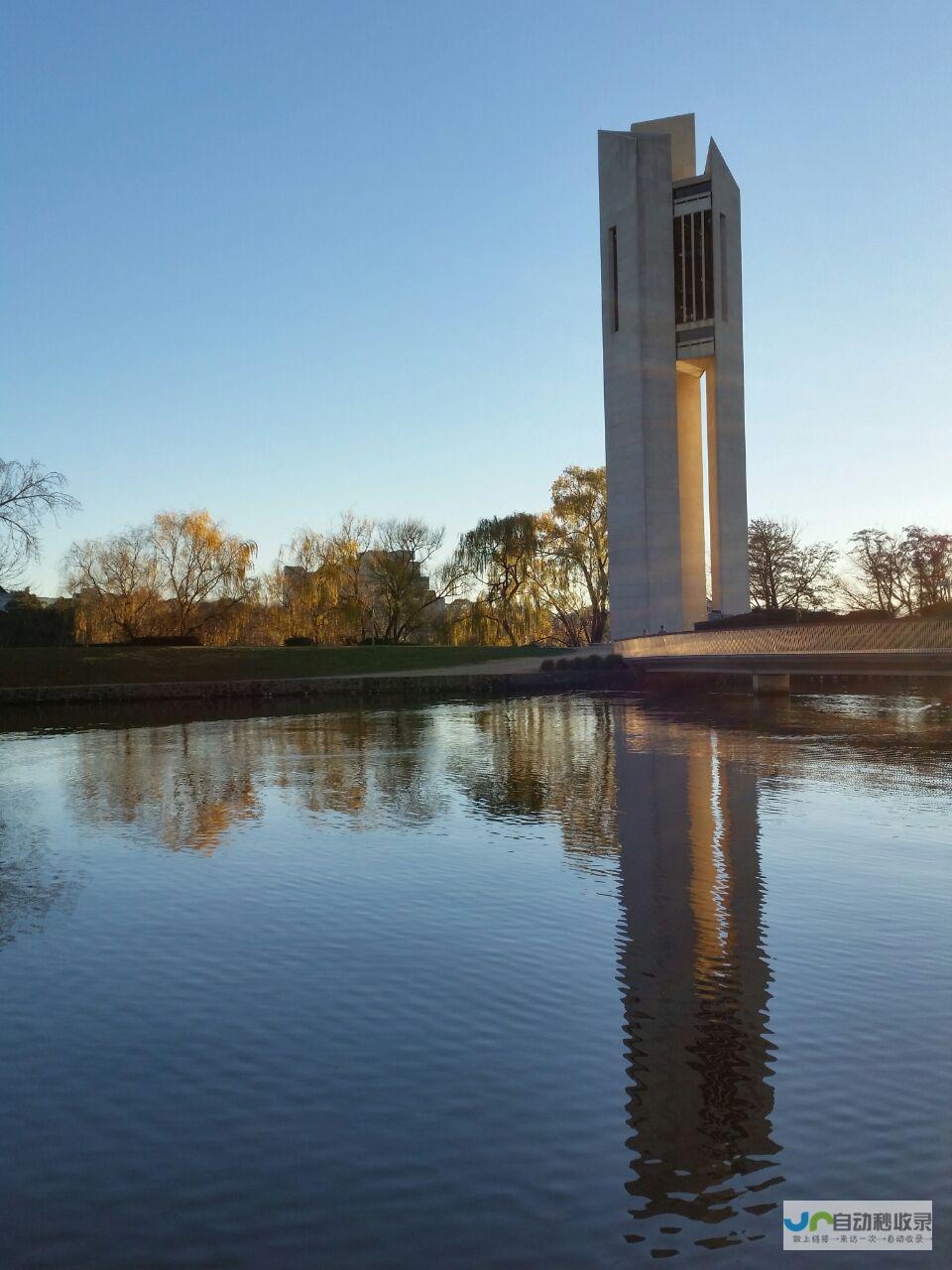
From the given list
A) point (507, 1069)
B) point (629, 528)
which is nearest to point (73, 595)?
point (629, 528)

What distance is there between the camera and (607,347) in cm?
3953

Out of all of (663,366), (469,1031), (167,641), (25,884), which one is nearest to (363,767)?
(25,884)

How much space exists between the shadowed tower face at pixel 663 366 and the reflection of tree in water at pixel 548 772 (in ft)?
60.4

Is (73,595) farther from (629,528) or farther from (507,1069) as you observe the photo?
(507,1069)

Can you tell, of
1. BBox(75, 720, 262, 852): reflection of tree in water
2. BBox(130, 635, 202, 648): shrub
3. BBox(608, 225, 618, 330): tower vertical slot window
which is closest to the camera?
BBox(75, 720, 262, 852): reflection of tree in water

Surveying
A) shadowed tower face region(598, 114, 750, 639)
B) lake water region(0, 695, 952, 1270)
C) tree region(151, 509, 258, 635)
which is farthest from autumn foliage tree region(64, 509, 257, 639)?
lake water region(0, 695, 952, 1270)

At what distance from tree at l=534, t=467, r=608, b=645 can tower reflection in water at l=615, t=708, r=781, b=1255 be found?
44.3 metres

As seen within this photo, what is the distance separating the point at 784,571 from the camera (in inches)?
1980

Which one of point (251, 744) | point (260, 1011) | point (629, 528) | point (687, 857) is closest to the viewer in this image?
point (260, 1011)

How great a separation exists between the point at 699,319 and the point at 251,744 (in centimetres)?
2864

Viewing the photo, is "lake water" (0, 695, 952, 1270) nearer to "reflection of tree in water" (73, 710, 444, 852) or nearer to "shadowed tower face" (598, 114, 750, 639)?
"reflection of tree in water" (73, 710, 444, 852)

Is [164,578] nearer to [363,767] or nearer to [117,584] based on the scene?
[117,584]

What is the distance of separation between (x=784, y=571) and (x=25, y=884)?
153ft

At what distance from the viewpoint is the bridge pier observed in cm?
2534
